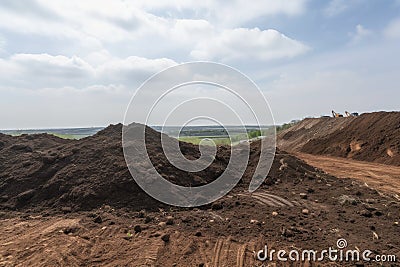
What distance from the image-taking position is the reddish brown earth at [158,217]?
166 inches

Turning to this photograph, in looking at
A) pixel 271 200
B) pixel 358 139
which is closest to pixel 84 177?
pixel 271 200

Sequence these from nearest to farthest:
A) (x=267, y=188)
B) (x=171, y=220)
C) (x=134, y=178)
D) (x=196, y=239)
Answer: (x=196, y=239), (x=171, y=220), (x=134, y=178), (x=267, y=188)

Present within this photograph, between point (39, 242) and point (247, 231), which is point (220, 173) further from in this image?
point (39, 242)

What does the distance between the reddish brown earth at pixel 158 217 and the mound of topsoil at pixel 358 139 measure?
9.29 meters

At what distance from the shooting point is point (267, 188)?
24.5 feet

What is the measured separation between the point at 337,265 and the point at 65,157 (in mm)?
6568

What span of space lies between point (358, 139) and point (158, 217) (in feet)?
53.0

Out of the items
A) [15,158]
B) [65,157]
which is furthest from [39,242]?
[15,158]

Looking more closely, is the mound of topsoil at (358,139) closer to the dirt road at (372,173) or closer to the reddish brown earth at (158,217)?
the dirt road at (372,173)

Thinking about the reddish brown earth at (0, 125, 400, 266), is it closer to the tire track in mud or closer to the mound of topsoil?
the tire track in mud

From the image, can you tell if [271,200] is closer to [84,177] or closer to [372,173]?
[84,177]

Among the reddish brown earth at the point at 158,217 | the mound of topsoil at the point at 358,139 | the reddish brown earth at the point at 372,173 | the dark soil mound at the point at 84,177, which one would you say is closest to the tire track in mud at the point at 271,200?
the reddish brown earth at the point at 158,217

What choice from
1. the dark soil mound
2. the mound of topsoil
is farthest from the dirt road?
the dark soil mound

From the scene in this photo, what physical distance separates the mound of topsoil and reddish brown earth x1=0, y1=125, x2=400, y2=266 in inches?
366
